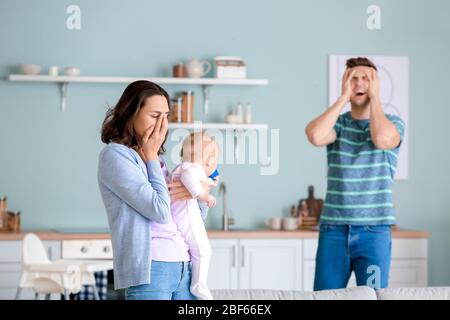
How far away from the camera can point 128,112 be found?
5.93ft

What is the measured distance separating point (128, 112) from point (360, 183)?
1079mm

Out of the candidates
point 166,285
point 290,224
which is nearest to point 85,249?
point 290,224

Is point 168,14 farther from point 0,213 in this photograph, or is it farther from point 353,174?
point 353,174

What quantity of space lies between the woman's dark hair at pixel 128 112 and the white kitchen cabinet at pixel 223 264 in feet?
8.46

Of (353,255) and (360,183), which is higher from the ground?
(360,183)

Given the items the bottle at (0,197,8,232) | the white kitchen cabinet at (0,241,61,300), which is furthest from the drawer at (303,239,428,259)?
the bottle at (0,197,8,232)

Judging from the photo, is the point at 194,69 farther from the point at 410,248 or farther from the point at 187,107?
the point at 410,248

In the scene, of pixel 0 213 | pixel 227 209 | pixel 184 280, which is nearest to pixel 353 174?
pixel 184 280

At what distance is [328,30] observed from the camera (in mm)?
4867

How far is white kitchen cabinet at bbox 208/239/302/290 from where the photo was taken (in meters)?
4.38

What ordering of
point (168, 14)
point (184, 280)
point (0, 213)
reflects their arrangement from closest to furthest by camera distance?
1. point (184, 280)
2. point (0, 213)
3. point (168, 14)

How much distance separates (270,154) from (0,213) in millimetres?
1604

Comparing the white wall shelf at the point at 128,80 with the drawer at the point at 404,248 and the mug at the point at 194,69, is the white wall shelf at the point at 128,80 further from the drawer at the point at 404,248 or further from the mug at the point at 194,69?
the drawer at the point at 404,248

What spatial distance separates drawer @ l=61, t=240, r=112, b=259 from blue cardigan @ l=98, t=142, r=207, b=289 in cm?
248
